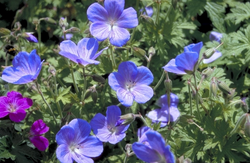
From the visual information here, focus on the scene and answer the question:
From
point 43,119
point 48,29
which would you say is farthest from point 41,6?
point 43,119

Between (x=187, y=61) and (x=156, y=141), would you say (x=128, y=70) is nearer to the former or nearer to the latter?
(x=187, y=61)

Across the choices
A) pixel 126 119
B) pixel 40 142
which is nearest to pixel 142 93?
pixel 126 119

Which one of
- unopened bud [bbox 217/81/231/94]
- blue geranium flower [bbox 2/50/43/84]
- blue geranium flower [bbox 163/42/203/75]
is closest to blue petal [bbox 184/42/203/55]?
blue geranium flower [bbox 163/42/203/75]

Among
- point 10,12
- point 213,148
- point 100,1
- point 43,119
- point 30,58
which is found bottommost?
point 213,148

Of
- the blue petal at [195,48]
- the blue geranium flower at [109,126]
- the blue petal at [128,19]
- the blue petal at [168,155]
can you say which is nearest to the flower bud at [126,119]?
the blue geranium flower at [109,126]

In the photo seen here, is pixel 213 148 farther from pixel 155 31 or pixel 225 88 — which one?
pixel 155 31

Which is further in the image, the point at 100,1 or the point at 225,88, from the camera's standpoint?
the point at 100,1

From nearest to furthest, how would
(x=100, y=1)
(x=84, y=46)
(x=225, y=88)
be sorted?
(x=225, y=88) < (x=84, y=46) < (x=100, y=1)

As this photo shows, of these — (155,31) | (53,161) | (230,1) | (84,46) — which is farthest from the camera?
(230,1)
